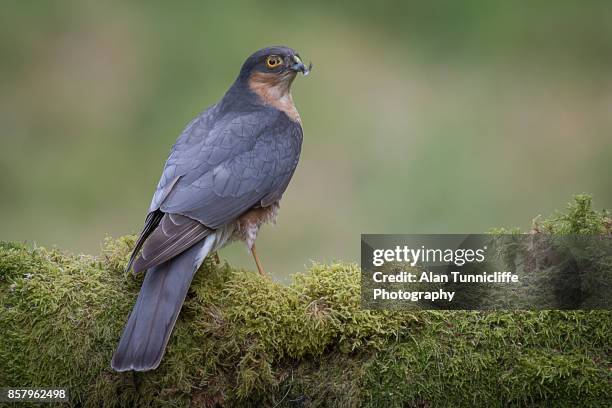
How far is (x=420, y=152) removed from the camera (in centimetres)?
899

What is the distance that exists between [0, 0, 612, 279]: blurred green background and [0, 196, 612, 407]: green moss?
3760mm

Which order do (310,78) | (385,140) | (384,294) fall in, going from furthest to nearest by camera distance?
(310,78)
(385,140)
(384,294)

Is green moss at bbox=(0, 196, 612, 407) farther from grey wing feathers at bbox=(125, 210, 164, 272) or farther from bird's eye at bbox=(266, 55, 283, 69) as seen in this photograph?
bird's eye at bbox=(266, 55, 283, 69)

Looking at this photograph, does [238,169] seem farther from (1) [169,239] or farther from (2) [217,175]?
(1) [169,239]

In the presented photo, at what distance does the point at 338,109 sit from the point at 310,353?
230 inches

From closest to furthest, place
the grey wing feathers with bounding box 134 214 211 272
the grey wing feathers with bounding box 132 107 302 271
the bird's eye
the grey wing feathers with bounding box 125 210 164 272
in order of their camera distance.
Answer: the grey wing feathers with bounding box 134 214 211 272, the grey wing feathers with bounding box 125 210 164 272, the grey wing feathers with bounding box 132 107 302 271, the bird's eye

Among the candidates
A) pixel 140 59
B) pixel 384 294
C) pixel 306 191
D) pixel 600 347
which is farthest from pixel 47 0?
pixel 600 347

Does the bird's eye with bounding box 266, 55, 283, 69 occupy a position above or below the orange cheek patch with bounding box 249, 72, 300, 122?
above

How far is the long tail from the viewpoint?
149 inches

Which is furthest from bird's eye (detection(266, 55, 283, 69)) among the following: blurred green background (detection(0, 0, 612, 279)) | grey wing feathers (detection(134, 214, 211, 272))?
blurred green background (detection(0, 0, 612, 279))

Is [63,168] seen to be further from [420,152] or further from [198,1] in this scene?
[420,152]

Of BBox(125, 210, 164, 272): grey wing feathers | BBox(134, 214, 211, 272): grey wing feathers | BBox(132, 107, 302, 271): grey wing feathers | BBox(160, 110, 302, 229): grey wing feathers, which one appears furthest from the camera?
BBox(160, 110, 302, 229): grey wing feathers

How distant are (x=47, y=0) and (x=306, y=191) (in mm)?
4116

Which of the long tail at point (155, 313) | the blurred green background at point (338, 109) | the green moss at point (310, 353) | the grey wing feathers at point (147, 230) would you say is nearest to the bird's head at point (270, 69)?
the grey wing feathers at point (147, 230)
